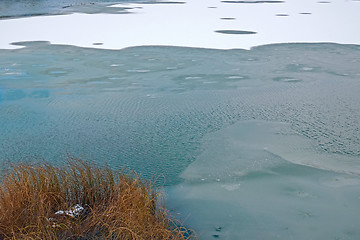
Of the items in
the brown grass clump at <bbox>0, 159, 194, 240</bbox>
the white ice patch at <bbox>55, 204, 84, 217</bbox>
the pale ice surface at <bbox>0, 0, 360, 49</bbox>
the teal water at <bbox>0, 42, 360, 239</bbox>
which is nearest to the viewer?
the brown grass clump at <bbox>0, 159, 194, 240</bbox>


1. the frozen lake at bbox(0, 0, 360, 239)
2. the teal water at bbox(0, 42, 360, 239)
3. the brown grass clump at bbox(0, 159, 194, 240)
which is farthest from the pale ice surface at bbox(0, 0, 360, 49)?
the brown grass clump at bbox(0, 159, 194, 240)

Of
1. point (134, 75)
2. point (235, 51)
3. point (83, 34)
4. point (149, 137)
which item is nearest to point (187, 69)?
point (134, 75)

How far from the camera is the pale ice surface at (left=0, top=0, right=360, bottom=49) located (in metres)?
7.82

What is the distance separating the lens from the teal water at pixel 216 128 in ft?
8.71

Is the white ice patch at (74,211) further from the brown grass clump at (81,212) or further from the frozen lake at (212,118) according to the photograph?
the frozen lake at (212,118)

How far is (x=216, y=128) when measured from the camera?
12.6ft

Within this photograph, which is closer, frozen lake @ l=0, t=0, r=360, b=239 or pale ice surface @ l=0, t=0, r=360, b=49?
frozen lake @ l=0, t=0, r=360, b=239

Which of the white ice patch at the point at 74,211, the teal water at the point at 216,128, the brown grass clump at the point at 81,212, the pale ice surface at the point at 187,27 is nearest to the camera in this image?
the brown grass clump at the point at 81,212

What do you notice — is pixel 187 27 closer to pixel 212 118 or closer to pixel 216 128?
pixel 212 118

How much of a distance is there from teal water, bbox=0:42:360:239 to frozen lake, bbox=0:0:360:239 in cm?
1

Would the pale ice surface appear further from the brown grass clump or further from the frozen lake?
the brown grass clump

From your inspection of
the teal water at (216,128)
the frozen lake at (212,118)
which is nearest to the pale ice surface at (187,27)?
the frozen lake at (212,118)

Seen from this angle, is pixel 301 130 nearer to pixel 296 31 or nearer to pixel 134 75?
pixel 134 75

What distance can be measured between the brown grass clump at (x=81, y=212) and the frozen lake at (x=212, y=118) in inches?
15.8
